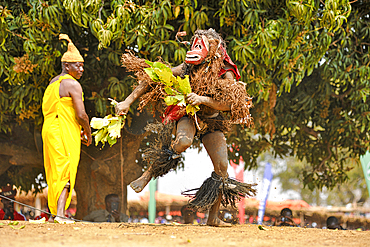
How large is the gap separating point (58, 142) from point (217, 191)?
6.34 feet

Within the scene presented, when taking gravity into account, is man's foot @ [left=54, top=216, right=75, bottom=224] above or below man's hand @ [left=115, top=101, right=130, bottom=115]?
below

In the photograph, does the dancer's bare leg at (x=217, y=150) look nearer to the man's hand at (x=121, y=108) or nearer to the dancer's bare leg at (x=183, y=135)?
the dancer's bare leg at (x=183, y=135)

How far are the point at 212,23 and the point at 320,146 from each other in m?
4.25

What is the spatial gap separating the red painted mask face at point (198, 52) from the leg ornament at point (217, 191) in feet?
4.15

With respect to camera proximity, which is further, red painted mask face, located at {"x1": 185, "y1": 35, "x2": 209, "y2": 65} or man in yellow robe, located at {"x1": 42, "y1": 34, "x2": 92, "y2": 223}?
man in yellow robe, located at {"x1": 42, "y1": 34, "x2": 92, "y2": 223}

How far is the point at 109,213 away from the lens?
25.5 feet

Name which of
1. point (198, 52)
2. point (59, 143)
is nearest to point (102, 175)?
point (59, 143)

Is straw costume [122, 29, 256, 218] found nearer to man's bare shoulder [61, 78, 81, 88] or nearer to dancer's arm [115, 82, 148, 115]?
dancer's arm [115, 82, 148, 115]

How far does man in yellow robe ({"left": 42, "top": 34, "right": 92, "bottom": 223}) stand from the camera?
4.64 meters

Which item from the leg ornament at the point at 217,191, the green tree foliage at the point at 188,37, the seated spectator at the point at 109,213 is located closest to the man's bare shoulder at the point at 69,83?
the green tree foliage at the point at 188,37

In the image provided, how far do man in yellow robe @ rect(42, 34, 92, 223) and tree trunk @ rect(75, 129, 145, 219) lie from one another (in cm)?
323

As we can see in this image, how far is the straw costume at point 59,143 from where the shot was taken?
15.3 ft

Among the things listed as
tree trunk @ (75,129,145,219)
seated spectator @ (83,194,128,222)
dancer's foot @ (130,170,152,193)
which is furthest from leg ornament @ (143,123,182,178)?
seated spectator @ (83,194,128,222)

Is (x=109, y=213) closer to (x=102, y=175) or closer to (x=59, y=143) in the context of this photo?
(x=102, y=175)
